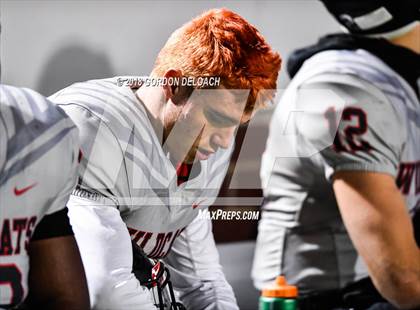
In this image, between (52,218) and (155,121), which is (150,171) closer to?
(155,121)

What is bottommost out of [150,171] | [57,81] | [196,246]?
[196,246]

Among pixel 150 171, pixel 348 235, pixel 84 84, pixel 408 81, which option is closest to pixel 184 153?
pixel 150 171

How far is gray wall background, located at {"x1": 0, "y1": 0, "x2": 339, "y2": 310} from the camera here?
50.9 inches

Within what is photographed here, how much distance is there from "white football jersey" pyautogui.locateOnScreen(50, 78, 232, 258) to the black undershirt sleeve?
7 cm

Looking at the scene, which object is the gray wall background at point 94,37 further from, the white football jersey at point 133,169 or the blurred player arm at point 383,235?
the blurred player arm at point 383,235

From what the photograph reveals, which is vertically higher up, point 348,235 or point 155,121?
point 155,121

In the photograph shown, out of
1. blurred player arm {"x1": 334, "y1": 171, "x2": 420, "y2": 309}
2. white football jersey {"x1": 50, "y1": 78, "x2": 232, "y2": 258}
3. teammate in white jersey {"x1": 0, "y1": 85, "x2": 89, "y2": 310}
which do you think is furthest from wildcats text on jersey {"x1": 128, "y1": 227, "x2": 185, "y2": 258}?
blurred player arm {"x1": 334, "y1": 171, "x2": 420, "y2": 309}

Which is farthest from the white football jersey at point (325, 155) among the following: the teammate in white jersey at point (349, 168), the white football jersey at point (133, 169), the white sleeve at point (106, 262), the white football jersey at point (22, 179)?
the white football jersey at point (22, 179)

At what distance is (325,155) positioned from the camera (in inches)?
52.4

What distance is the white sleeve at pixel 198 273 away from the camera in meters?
1.33

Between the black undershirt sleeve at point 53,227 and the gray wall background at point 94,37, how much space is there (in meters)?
0.23

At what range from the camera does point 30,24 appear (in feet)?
4.31

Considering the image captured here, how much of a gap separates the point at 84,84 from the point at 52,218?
0.75ft

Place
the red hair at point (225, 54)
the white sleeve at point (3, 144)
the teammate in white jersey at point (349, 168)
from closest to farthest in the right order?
the white sleeve at point (3, 144) < the red hair at point (225, 54) < the teammate in white jersey at point (349, 168)
